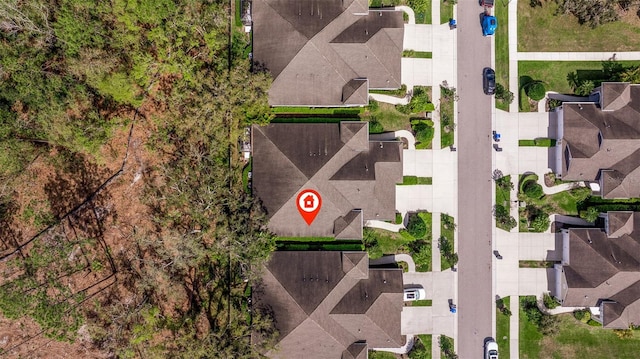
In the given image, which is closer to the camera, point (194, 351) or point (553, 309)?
point (194, 351)

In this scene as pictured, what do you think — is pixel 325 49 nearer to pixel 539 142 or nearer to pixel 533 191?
pixel 539 142

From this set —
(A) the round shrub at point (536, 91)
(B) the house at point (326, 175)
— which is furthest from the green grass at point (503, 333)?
(A) the round shrub at point (536, 91)

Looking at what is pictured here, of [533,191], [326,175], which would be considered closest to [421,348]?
[533,191]

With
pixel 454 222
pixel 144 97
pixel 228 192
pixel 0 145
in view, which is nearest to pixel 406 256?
pixel 454 222

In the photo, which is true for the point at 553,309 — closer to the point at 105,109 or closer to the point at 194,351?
the point at 194,351

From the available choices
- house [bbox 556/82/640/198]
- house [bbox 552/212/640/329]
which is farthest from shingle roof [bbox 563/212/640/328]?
house [bbox 556/82/640/198]

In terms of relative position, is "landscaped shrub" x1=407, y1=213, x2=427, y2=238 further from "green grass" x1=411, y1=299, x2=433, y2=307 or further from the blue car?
the blue car

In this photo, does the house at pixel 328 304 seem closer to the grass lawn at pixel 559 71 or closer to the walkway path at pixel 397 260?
the walkway path at pixel 397 260
